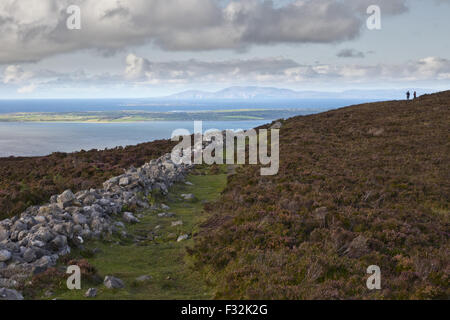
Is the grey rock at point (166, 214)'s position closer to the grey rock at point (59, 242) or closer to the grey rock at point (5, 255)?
the grey rock at point (59, 242)

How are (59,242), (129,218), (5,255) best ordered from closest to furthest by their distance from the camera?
(5,255)
(59,242)
(129,218)

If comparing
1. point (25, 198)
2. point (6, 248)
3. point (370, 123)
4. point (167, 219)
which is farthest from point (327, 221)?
point (370, 123)

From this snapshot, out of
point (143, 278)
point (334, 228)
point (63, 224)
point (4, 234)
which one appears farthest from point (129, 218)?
point (334, 228)

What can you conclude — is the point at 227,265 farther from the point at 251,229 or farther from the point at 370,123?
the point at 370,123

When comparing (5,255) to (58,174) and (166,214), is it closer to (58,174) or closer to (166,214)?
(166,214)

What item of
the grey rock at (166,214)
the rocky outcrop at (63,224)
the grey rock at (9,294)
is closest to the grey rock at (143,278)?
the rocky outcrop at (63,224)

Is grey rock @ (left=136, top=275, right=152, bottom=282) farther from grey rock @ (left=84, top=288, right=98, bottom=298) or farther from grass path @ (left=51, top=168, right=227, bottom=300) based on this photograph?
grey rock @ (left=84, top=288, right=98, bottom=298)

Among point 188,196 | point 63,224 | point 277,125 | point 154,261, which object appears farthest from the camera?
point 277,125
